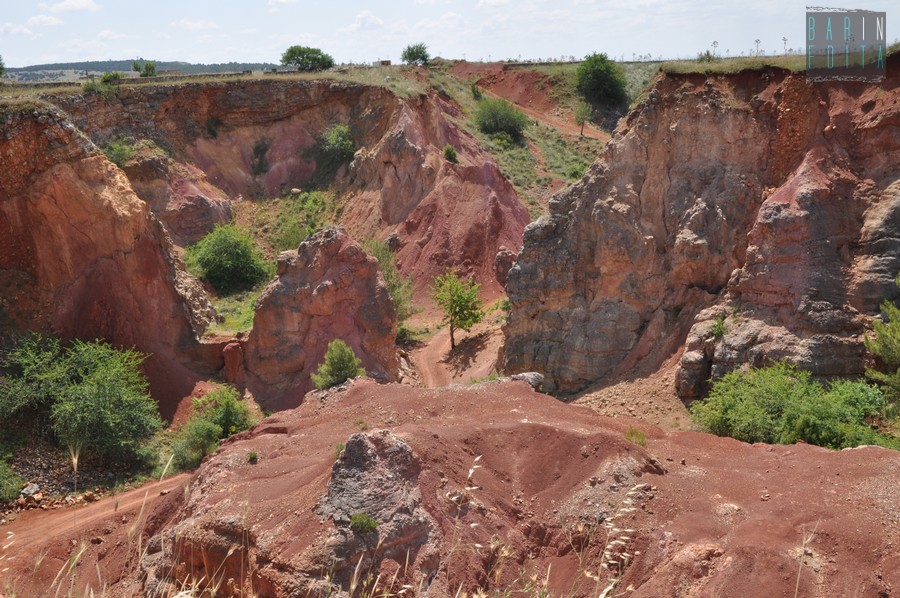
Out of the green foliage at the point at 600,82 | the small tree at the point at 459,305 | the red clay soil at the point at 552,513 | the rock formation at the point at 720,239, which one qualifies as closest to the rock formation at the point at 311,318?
the rock formation at the point at 720,239

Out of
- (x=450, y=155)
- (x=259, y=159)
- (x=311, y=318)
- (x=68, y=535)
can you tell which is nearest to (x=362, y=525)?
(x=68, y=535)

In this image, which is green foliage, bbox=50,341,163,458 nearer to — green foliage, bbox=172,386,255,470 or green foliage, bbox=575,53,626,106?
green foliage, bbox=172,386,255,470

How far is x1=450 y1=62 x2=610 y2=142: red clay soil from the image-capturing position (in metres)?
61.5

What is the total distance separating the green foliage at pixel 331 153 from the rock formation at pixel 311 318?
2014 centimetres

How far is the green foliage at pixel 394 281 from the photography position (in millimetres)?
33219

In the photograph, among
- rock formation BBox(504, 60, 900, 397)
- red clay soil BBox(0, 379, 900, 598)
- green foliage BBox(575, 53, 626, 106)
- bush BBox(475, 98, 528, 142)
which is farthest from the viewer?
green foliage BBox(575, 53, 626, 106)

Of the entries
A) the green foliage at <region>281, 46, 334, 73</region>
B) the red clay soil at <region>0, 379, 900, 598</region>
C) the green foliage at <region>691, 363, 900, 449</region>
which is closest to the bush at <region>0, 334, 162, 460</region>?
the red clay soil at <region>0, 379, 900, 598</region>

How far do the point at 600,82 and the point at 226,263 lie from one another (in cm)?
4063

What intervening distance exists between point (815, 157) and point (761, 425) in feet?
26.4

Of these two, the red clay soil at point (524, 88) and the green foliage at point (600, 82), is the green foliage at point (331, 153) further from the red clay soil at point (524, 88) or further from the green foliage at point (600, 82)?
the green foliage at point (600, 82)

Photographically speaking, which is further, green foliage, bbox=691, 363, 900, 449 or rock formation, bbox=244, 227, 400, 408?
rock formation, bbox=244, 227, 400, 408

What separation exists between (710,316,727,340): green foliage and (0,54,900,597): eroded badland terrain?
20cm

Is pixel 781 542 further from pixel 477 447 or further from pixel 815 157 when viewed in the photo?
pixel 815 157

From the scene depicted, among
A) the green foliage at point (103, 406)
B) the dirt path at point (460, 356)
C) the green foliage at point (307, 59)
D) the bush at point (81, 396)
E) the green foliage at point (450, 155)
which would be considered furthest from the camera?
the green foliage at point (307, 59)
